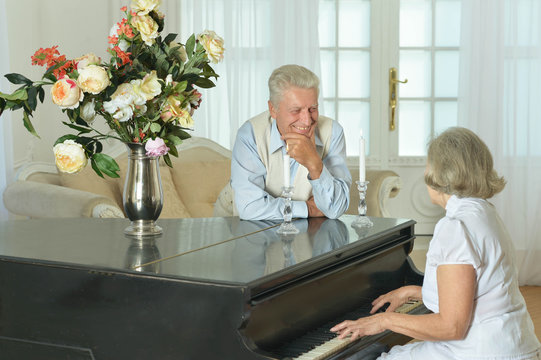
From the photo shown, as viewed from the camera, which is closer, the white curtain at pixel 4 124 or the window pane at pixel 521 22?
the white curtain at pixel 4 124

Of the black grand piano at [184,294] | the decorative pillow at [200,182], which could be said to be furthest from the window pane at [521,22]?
the black grand piano at [184,294]

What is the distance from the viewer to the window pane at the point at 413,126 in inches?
233

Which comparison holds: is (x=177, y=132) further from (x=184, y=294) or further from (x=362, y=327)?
(x=362, y=327)

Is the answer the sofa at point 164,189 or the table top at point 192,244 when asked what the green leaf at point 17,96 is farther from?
the sofa at point 164,189

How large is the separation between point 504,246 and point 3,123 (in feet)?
9.99

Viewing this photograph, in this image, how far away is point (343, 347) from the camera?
1.90 meters

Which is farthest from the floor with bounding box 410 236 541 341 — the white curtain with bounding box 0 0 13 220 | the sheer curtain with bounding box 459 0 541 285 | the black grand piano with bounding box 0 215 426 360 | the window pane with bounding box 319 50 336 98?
the white curtain with bounding box 0 0 13 220

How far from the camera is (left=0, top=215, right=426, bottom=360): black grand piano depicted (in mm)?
1695

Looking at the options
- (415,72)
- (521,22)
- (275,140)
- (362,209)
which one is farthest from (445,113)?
(362,209)

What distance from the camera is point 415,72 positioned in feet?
19.3

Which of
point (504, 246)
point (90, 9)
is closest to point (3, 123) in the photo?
point (90, 9)

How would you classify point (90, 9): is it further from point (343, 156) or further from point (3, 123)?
point (343, 156)

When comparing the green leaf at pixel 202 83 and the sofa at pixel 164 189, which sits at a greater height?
the green leaf at pixel 202 83

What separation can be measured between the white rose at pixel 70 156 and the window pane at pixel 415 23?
165 inches
